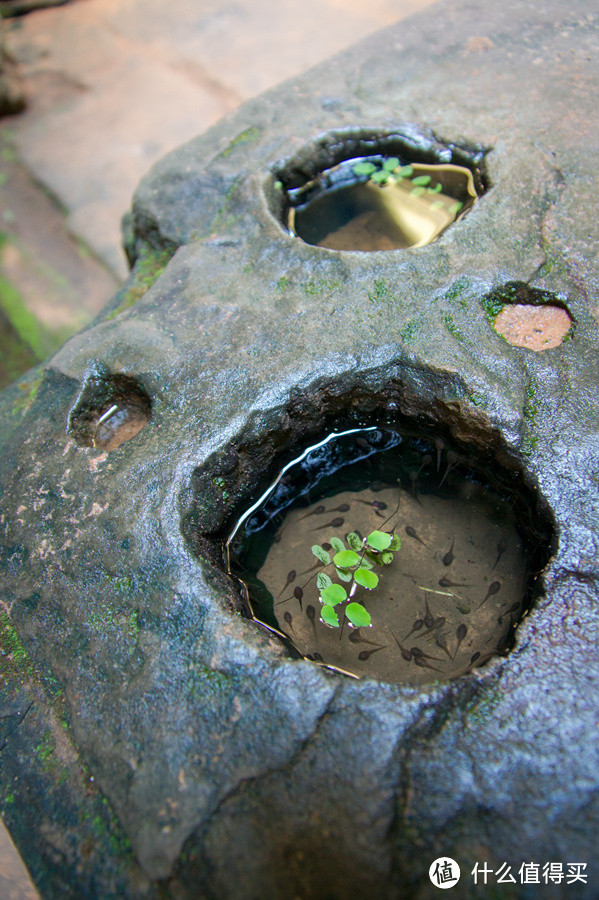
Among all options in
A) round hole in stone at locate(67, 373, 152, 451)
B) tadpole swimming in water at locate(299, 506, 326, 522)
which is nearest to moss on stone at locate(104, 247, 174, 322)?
round hole in stone at locate(67, 373, 152, 451)

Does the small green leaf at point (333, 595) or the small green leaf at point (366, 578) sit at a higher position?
the small green leaf at point (333, 595)

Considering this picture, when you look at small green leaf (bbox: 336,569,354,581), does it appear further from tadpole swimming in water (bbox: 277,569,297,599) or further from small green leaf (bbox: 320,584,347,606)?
tadpole swimming in water (bbox: 277,569,297,599)

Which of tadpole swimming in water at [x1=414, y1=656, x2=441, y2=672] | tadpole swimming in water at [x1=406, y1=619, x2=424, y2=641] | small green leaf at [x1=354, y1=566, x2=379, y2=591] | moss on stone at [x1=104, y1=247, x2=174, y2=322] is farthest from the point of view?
moss on stone at [x1=104, y1=247, x2=174, y2=322]

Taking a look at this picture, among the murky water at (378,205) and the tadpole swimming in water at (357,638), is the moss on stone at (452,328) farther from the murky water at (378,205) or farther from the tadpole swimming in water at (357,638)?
the tadpole swimming in water at (357,638)

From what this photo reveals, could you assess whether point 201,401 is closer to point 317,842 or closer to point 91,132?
point 317,842

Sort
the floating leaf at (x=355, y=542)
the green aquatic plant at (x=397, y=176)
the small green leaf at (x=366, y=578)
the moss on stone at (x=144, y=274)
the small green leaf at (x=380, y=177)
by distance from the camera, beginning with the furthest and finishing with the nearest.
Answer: the small green leaf at (x=380, y=177), the green aquatic plant at (x=397, y=176), the moss on stone at (x=144, y=274), the floating leaf at (x=355, y=542), the small green leaf at (x=366, y=578)

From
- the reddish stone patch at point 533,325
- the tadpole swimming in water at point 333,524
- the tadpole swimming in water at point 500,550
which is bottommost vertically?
the tadpole swimming in water at point 500,550

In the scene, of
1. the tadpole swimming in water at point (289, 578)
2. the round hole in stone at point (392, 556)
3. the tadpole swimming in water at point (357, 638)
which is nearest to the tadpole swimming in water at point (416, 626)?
the round hole in stone at point (392, 556)
